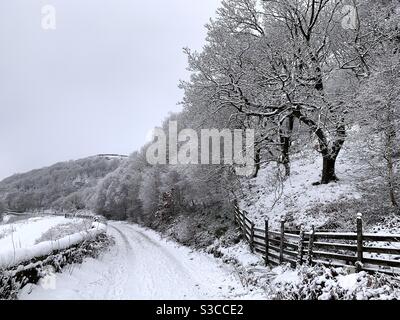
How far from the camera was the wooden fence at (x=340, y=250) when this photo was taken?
302 inches

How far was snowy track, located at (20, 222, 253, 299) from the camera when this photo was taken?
385 inches

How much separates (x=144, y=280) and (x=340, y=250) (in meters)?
7.44

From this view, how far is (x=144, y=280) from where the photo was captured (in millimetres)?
12523

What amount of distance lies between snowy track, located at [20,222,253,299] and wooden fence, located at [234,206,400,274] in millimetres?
1989

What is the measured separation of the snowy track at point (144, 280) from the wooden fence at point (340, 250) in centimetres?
199

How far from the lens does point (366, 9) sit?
55.1 ft

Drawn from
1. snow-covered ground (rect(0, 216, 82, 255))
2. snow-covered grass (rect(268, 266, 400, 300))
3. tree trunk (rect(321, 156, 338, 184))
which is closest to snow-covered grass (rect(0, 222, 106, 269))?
snow-covered ground (rect(0, 216, 82, 255))

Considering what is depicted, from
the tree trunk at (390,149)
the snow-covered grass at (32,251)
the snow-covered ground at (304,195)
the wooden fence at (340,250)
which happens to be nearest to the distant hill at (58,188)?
the snow-covered ground at (304,195)

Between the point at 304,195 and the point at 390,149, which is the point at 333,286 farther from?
the point at 304,195

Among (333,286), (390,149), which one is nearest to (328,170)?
(390,149)
